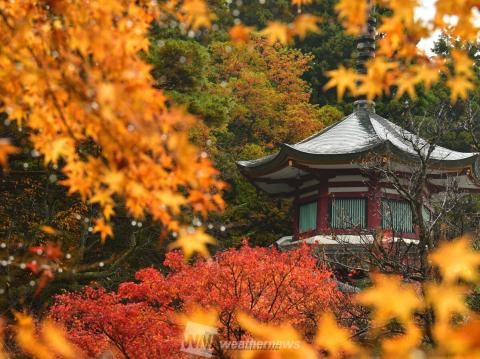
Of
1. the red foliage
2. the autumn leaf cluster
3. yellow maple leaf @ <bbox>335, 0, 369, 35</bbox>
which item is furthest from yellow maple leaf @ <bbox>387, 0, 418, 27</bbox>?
the red foliage

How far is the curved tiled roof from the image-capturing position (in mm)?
15547

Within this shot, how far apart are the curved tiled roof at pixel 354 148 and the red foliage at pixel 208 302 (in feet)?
18.7

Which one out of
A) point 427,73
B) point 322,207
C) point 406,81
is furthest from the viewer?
point 322,207

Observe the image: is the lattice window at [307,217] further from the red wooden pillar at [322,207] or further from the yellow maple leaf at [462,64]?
the yellow maple leaf at [462,64]

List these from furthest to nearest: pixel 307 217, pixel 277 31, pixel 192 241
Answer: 1. pixel 307 217
2. pixel 277 31
3. pixel 192 241

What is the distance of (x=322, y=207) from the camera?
55.0 feet

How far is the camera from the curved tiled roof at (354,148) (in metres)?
15.5

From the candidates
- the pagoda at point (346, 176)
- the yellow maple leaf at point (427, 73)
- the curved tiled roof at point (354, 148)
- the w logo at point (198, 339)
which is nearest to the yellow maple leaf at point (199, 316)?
the w logo at point (198, 339)

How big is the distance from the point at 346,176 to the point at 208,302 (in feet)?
27.1

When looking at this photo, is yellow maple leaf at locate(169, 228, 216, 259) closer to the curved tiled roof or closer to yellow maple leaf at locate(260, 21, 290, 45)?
yellow maple leaf at locate(260, 21, 290, 45)

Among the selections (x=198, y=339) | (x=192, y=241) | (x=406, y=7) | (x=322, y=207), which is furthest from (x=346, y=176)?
(x=192, y=241)

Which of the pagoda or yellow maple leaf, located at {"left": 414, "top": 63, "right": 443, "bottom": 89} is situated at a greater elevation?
the pagoda

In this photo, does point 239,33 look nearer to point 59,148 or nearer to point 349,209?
point 59,148

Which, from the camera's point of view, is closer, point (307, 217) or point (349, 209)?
point (349, 209)
